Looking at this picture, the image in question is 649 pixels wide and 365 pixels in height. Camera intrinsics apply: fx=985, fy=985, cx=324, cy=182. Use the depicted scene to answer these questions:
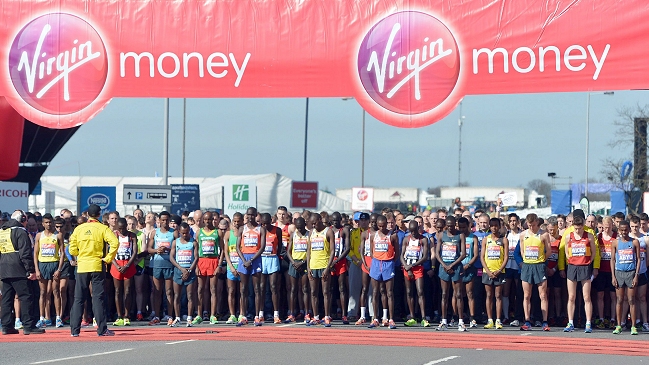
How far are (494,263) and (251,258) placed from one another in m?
3.88

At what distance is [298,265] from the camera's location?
52.7 ft

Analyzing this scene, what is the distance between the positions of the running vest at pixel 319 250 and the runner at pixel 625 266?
14.7ft

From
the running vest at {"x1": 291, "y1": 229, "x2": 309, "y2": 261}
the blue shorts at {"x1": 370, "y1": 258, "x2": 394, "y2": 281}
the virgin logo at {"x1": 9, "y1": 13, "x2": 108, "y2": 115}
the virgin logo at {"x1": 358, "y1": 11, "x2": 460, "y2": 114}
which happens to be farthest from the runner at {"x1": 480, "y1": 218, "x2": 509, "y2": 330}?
the virgin logo at {"x1": 9, "y1": 13, "x2": 108, "y2": 115}

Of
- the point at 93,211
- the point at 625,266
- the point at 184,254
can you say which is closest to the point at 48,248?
the point at 93,211

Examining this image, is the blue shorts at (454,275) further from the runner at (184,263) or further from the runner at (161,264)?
the runner at (161,264)

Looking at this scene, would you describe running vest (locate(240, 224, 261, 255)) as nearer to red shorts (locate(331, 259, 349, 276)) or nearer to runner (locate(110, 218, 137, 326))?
red shorts (locate(331, 259, 349, 276))

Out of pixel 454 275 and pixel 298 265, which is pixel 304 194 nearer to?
pixel 298 265

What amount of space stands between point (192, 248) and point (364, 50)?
4349 mm

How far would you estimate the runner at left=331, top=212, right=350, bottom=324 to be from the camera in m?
16.0

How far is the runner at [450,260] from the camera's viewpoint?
50.6 ft

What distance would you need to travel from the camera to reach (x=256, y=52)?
14.6 meters

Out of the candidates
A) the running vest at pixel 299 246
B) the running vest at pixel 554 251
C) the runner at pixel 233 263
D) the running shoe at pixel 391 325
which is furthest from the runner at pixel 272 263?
the running vest at pixel 554 251

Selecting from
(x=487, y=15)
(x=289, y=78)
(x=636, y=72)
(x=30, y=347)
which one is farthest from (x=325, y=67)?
(x=30, y=347)

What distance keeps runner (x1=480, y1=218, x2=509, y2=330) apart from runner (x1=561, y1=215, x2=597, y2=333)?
3.36 feet
